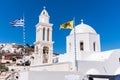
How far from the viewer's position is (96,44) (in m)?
29.7

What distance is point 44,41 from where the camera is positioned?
2994cm

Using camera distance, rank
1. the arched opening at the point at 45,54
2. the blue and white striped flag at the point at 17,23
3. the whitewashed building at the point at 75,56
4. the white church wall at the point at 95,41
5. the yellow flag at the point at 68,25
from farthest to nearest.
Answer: the arched opening at the point at 45,54
the white church wall at the point at 95,41
the yellow flag at the point at 68,25
the blue and white striped flag at the point at 17,23
the whitewashed building at the point at 75,56

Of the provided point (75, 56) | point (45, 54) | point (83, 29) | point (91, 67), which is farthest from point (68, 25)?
point (45, 54)

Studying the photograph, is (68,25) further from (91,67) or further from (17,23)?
(17,23)

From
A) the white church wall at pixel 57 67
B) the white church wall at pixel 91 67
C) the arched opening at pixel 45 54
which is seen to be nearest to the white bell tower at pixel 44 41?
the arched opening at pixel 45 54

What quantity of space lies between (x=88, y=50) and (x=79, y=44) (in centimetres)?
166

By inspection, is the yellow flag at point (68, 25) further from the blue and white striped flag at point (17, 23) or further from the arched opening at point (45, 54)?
the arched opening at point (45, 54)

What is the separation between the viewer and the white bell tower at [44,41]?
2972cm

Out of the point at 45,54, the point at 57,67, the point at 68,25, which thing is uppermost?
the point at 68,25

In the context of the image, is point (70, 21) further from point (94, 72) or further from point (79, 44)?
point (94, 72)

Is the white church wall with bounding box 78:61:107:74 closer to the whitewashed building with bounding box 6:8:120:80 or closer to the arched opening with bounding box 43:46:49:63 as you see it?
the whitewashed building with bounding box 6:8:120:80

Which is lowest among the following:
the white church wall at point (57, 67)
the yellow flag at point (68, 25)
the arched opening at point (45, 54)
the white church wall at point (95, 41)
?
the white church wall at point (57, 67)

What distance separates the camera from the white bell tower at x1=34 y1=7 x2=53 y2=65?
2972cm

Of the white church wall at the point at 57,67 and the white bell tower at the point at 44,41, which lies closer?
the white church wall at the point at 57,67
